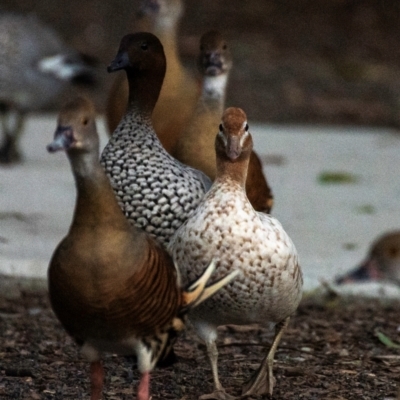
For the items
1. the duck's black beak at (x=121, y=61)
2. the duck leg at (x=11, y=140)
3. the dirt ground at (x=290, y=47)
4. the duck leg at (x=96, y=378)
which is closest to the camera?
the duck leg at (x=96, y=378)

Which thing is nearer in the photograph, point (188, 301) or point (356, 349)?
point (188, 301)

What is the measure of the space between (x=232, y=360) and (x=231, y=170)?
3.45 feet

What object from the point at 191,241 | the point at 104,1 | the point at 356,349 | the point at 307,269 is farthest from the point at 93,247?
the point at 104,1

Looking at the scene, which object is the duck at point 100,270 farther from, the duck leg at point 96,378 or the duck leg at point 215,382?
the duck leg at point 215,382

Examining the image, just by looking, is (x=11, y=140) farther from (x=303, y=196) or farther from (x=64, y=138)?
(x=64, y=138)

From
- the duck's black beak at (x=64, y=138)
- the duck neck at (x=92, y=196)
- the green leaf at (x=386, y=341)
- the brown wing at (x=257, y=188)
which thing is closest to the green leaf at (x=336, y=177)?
the green leaf at (x=386, y=341)

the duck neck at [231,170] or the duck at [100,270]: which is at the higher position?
the duck neck at [231,170]

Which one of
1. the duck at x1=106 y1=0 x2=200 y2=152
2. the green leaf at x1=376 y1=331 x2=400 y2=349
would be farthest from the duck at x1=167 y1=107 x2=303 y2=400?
the duck at x1=106 y1=0 x2=200 y2=152

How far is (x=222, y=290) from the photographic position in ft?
12.7

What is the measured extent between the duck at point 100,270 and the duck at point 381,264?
2381 millimetres

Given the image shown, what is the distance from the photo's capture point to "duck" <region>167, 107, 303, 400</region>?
3846 mm

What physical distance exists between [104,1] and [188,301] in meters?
10.5

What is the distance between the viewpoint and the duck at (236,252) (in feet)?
12.6

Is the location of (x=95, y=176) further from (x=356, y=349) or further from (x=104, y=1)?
(x=104, y=1)
